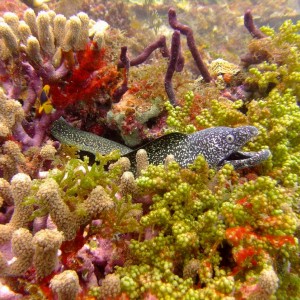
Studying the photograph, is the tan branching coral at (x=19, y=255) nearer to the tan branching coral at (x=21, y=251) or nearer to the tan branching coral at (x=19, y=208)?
the tan branching coral at (x=21, y=251)

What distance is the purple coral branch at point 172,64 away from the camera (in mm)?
4215

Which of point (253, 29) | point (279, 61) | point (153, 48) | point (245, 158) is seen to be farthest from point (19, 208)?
point (253, 29)

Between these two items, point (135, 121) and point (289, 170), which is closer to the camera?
point (289, 170)

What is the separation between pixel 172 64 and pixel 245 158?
2.03 meters

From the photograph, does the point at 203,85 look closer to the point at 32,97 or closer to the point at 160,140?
the point at 160,140

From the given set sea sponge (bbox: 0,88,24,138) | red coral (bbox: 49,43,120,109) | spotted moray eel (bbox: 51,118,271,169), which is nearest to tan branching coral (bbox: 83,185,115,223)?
sea sponge (bbox: 0,88,24,138)

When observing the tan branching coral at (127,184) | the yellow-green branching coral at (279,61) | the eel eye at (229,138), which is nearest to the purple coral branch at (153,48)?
the yellow-green branching coral at (279,61)

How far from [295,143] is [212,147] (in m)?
1.20

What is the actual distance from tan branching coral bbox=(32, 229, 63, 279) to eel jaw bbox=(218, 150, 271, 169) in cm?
234

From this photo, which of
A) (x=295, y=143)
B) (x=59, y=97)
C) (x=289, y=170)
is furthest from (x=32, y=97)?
(x=295, y=143)

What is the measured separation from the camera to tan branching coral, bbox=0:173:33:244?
2.12 metres

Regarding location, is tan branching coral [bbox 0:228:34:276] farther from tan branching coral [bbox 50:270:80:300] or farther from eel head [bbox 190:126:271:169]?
eel head [bbox 190:126:271:169]

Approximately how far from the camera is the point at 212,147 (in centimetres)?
351

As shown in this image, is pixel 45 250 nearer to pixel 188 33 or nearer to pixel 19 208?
pixel 19 208
